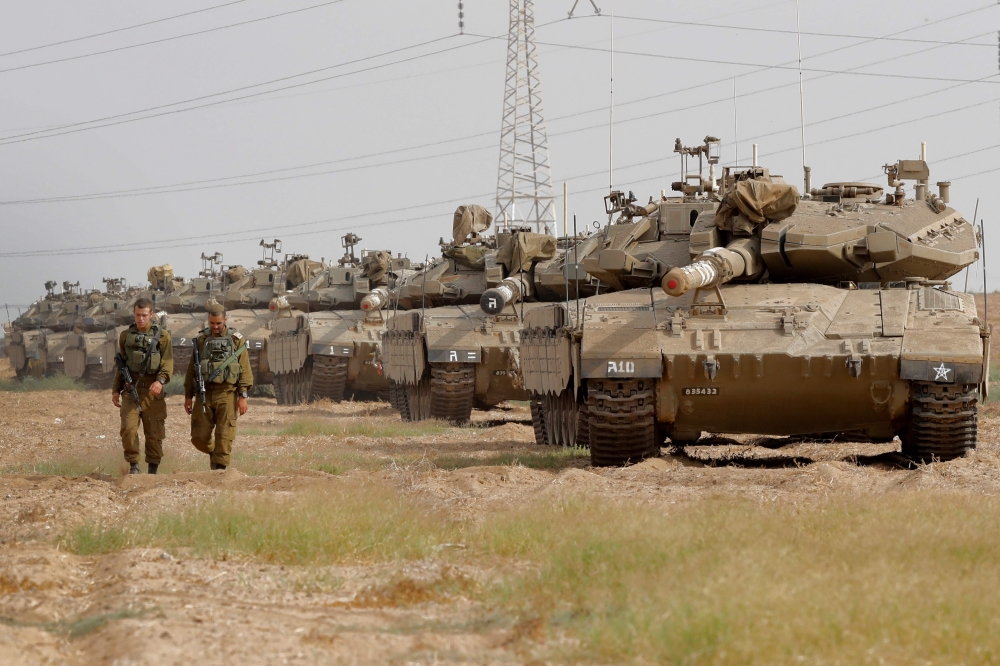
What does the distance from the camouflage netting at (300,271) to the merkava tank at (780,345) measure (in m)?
21.5

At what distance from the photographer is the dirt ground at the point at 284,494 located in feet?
18.0

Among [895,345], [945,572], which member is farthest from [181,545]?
[895,345]

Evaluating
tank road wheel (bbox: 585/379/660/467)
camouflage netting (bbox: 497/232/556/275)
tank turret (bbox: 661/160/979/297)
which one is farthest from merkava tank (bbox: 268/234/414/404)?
tank road wheel (bbox: 585/379/660/467)

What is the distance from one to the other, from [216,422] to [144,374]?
2.46 feet

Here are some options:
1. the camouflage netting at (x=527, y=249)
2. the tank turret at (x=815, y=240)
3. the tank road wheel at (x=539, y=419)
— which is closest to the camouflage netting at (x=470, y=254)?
the camouflage netting at (x=527, y=249)

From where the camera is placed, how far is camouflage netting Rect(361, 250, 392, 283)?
96.7ft

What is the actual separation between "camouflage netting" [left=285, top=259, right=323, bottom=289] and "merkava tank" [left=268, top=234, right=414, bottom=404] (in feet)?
10.5

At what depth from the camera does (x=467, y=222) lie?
79.2 feet

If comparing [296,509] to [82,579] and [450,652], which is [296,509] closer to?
[82,579]

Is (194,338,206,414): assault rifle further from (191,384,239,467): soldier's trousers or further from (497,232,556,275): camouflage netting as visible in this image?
(497,232,556,275): camouflage netting

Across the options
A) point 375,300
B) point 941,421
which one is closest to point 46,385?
point 375,300

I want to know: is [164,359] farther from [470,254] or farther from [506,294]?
[470,254]

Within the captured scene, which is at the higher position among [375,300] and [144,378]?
[375,300]

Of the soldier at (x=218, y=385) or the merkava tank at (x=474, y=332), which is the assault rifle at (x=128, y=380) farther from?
the merkava tank at (x=474, y=332)
